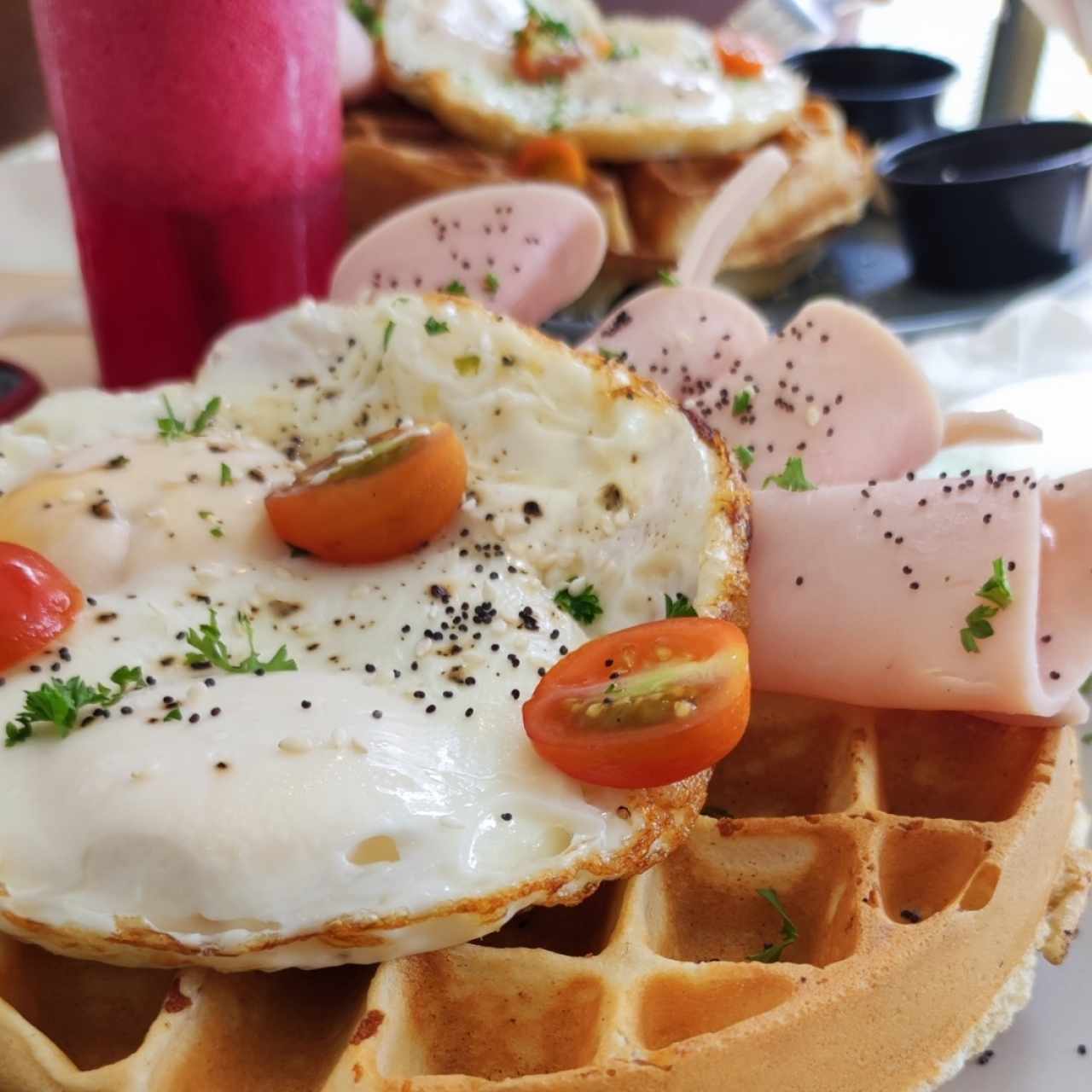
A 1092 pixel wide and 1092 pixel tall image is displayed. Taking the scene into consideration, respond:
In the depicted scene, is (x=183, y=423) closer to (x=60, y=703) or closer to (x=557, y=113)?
(x=60, y=703)

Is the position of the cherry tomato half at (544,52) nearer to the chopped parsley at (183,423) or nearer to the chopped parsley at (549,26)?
the chopped parsley at (549,26)

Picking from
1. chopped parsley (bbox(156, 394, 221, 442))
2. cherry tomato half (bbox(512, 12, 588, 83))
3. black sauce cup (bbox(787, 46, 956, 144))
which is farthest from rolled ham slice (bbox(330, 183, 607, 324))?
black sauce cup (bbox(787, 46, 956, 144))

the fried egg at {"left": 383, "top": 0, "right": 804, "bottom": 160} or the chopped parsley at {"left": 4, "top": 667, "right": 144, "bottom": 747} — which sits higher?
the chopped parsley at {"left": 4, "top": 667, "right": 144, "bottom": 747}

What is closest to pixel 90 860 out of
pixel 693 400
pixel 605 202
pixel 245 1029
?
pixel 245 1029

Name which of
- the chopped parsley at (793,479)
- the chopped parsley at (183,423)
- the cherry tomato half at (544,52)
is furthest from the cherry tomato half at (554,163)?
the chopped parsley at (793,479)

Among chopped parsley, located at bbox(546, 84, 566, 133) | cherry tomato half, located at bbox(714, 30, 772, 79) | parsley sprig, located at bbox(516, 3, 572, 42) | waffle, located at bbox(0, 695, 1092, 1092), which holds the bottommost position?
waffle, located at bbox(0, 695, 1092, 1092)

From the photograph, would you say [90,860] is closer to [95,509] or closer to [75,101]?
[95,509]

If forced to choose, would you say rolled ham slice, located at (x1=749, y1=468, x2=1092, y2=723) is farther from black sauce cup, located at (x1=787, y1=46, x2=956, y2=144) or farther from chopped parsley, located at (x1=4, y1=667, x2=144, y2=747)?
black sauce cup, located at (x1=787, y1=46, x2=956, y2=144)
